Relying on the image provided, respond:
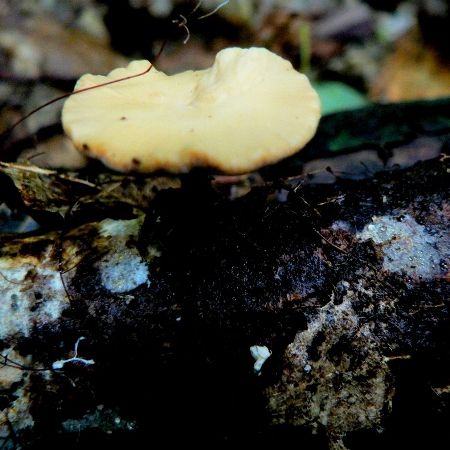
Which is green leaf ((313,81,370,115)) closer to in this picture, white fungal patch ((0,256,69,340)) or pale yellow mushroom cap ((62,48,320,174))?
pale yellow mushroom cap ((62,48,320,174))

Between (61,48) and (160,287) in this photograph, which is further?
(61,48)

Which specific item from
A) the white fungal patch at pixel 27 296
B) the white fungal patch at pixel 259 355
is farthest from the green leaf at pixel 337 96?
the white fungal patch at pixel 27 296

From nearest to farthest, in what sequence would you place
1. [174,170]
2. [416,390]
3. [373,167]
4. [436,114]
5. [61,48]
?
[174,170], [416,390], [373,167], [436,114], [61,48]

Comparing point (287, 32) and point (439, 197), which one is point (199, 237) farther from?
point (287, 32)

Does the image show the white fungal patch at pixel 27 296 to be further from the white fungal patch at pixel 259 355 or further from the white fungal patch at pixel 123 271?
the white fungal patch at pixel 259 355

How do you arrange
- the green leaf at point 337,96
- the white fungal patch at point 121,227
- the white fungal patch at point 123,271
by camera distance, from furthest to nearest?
1. the green leaf at point 337,96
2. the white fungal patch at point 121,227
3. the white fungal patch at point 123,271

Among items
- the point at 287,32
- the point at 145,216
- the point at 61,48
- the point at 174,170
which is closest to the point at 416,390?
the point at 174,170

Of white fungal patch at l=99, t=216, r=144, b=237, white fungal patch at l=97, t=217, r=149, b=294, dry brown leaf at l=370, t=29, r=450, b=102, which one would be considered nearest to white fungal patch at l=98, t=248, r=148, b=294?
white fungal patch at l=97, t=217, r=149, b=294

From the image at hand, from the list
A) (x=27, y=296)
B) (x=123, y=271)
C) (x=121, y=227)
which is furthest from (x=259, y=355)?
(x=27, y=296)
